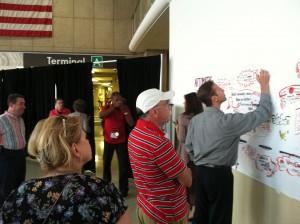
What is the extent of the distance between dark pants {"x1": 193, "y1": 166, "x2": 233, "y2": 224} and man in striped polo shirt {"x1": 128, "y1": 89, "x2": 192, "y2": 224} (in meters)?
0.51

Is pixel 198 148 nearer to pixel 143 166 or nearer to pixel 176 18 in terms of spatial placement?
pixel 143 166

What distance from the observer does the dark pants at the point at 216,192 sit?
7.83 ft

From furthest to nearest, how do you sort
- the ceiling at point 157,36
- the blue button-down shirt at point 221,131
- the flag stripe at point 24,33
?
the flag stripe at point 24,33 → the ceiling at point 157,36 → the blue button-down shirt at point 221,131

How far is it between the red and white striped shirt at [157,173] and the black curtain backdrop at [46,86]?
4.15 meters

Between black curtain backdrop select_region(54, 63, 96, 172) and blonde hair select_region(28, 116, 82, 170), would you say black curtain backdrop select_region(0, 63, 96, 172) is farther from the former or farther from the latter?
blonde hair select_region(28, 116, 82, 170)

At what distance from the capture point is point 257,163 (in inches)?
96.2

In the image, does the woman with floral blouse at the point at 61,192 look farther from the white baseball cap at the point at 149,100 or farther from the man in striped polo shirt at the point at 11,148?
the man in striped polo shirt at the point at 11,148

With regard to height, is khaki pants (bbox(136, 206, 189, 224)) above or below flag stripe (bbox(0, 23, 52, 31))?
below

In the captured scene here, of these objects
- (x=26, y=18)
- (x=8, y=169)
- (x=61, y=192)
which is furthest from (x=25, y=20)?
(x=61, y=192)

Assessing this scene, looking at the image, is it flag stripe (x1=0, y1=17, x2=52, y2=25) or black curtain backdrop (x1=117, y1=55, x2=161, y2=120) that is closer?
black curtain backdrop (x1=117, y1=55, x2=161, y2=120)

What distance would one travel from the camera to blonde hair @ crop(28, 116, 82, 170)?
1192 millimetres

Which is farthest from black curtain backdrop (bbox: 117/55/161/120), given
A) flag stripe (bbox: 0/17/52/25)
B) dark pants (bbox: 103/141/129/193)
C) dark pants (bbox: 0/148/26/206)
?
flag stripe (bbox: 0/17/52/25)

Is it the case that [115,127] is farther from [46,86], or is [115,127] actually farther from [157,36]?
[157,36]

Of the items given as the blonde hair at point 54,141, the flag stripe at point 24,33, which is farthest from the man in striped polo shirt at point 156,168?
the flag stripe at point 24,33
